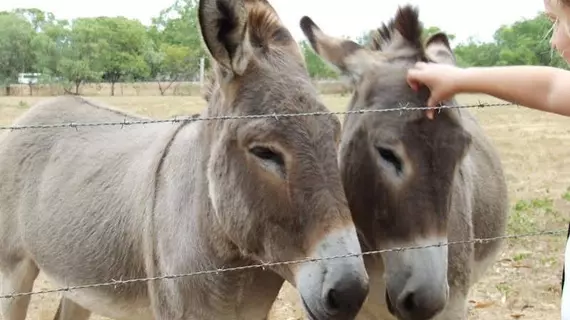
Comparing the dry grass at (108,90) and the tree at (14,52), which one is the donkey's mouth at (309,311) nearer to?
the dry grass at (108,90)

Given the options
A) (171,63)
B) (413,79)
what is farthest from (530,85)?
(171,63)

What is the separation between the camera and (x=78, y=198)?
3.94 m

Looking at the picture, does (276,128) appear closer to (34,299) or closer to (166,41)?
(34,299)

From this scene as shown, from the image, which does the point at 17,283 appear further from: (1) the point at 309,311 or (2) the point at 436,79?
(2) the point at 436,79

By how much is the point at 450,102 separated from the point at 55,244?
7.92 ft

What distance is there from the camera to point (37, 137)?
14.7ft

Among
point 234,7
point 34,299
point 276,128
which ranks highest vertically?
point 234,7

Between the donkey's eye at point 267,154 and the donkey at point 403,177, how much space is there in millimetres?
525

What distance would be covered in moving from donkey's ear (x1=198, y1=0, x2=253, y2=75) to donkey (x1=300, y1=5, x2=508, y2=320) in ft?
2.06

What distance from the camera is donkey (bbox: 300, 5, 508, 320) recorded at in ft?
9.09

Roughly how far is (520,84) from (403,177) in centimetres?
82

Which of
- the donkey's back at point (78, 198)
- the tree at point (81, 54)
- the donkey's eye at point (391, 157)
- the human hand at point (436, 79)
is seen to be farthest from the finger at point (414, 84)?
the tree at point (81, 54)

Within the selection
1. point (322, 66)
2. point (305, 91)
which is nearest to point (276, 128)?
point (305, 91)

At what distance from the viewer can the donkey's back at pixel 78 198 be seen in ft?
11.5
